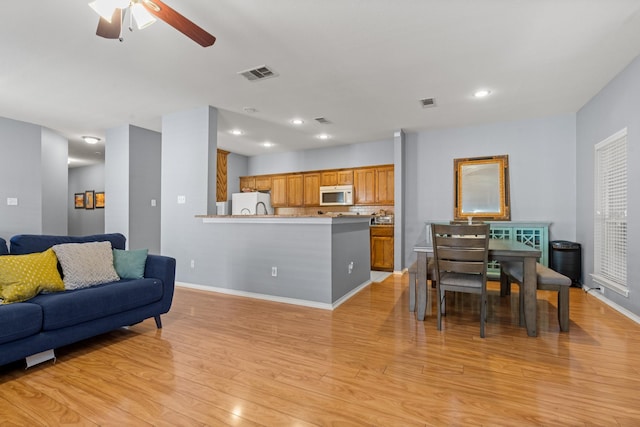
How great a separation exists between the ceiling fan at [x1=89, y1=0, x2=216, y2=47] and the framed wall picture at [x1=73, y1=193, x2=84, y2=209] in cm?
881

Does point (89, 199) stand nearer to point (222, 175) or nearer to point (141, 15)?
point (222, 175)

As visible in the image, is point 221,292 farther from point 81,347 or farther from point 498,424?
point 498,424

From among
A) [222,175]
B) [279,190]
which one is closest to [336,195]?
[279,190]

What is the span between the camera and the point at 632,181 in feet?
10.4

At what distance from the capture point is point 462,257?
2785mm

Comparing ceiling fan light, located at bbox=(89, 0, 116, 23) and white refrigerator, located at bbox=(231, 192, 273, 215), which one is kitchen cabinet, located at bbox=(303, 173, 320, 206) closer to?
white refrigerator, located at bbox=(231, 192, 273, 215)

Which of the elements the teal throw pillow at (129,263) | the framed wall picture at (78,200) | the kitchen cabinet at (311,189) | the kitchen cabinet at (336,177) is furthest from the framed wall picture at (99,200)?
the teal throw pillow at (129,263)

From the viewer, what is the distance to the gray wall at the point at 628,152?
310cm

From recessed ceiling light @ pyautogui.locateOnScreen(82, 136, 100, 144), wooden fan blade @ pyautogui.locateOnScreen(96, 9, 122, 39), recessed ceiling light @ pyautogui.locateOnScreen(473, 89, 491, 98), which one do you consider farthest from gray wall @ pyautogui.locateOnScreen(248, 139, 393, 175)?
wooden fan blade @ pyautogui.locateOnScreen(96, 9, 122, 39)

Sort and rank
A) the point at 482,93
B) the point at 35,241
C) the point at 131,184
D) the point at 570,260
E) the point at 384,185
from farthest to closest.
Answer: the point at 384,185 → the point at 131,184 → the point at 570,260 → the point at 482,93 → the point at 35,241

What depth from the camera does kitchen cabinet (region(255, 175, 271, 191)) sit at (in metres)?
7.57

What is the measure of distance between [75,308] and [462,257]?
3136mm

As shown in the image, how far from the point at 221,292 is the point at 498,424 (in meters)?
3.50

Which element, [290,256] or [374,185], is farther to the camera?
[374,185]
